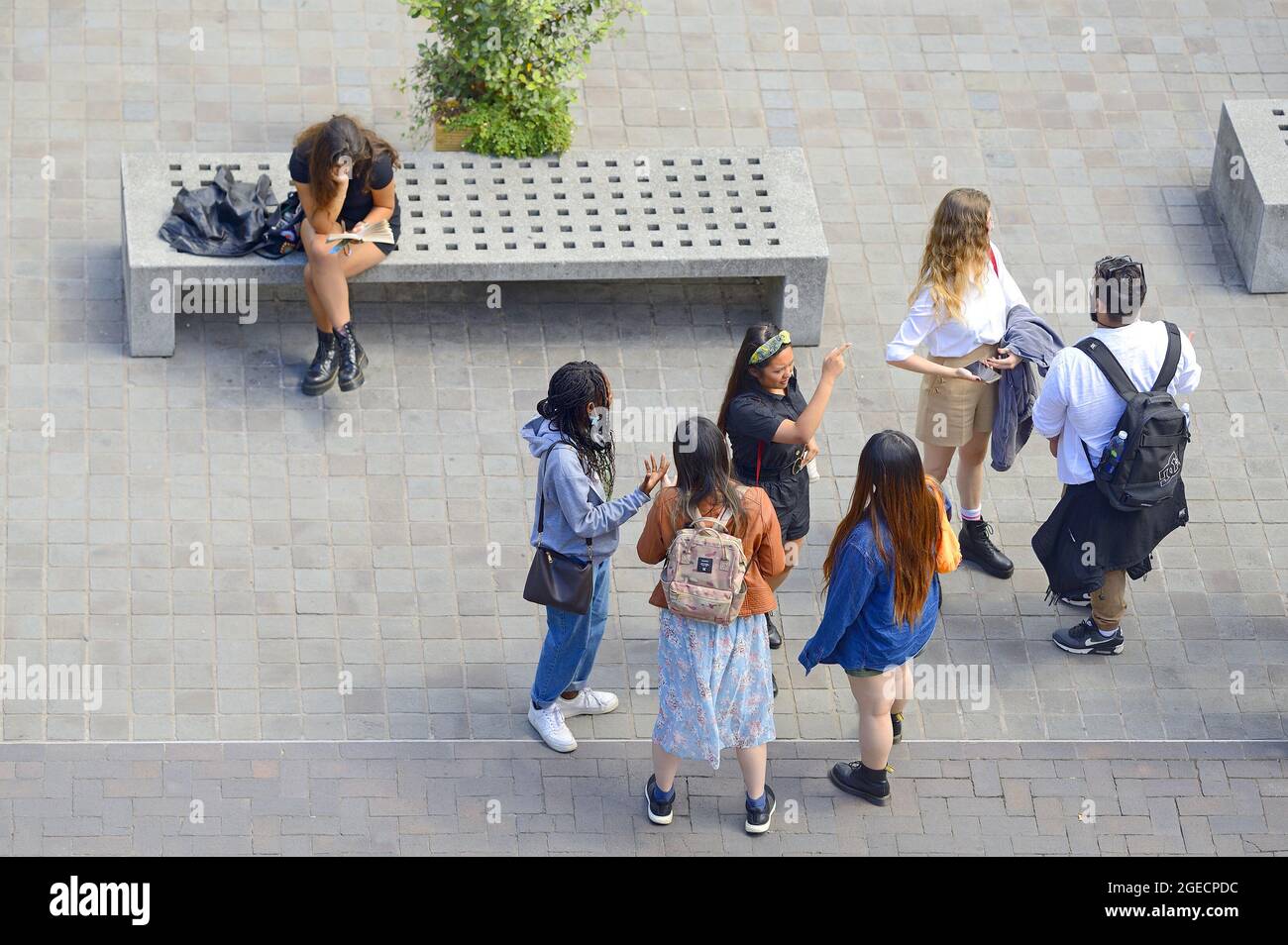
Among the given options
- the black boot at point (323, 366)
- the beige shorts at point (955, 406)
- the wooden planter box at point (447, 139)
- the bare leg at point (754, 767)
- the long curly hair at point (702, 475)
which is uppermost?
the wooden planter box at point (447, 139)

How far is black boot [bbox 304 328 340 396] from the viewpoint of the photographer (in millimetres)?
10305

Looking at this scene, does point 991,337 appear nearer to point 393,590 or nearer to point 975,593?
point 975,593

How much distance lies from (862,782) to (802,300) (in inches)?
119

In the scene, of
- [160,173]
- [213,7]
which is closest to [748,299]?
[160,173]

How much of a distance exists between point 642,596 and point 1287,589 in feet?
10.1

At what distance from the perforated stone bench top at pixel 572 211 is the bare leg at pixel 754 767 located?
312cm

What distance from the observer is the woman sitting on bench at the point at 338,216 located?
392 inches

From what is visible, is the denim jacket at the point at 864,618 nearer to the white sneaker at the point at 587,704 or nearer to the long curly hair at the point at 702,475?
the long curly hair at the point at 702,475

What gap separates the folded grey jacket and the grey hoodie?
207 cm

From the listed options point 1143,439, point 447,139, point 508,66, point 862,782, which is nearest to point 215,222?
point 447,139

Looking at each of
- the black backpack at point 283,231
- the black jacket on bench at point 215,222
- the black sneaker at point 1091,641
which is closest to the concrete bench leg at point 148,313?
the black jacket on bench at point 215,222

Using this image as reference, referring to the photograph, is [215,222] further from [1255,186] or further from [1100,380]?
[1255,186]

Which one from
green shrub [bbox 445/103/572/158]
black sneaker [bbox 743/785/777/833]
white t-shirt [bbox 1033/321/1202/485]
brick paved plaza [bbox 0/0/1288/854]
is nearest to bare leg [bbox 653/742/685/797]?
brick paved plaza [bbox 0/0/1288/854]

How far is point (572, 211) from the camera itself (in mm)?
10812
